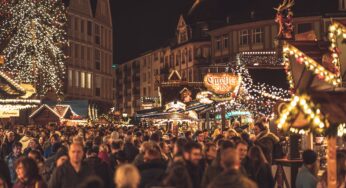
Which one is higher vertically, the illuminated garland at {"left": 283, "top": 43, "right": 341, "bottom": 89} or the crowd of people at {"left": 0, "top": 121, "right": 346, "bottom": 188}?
the illuminated garland at {"left": 283, "top": 43, "right": 341, "bottom": 89}

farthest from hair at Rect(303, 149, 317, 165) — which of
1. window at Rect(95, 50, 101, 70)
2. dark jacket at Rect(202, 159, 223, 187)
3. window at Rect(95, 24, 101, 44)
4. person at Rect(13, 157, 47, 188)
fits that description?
window at Rect(95, 24, 101, 44)

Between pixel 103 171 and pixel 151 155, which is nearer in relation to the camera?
pixel 151 155

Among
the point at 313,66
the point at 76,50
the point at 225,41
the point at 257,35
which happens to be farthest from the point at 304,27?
the point at 313,66

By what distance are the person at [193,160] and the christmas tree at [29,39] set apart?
129ft

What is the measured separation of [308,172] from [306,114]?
1474mm

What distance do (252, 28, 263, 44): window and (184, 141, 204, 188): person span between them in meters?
62.3

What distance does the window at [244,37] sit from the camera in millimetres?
73562

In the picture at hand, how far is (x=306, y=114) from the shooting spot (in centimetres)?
985

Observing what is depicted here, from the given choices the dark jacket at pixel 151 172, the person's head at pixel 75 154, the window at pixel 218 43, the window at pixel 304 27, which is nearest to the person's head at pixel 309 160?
the dark jacket at pixel 151 172

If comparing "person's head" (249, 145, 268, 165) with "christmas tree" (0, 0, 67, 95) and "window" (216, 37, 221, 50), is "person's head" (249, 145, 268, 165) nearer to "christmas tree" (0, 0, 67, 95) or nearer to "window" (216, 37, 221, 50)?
"christmas tree" (0, 0, 67, 95)

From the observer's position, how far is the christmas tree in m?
51.1

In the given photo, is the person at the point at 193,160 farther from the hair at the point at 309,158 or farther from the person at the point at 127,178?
the person at the point at 127,178

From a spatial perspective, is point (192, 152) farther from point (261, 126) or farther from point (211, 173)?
point (261, 126)

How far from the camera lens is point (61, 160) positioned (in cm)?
1012
